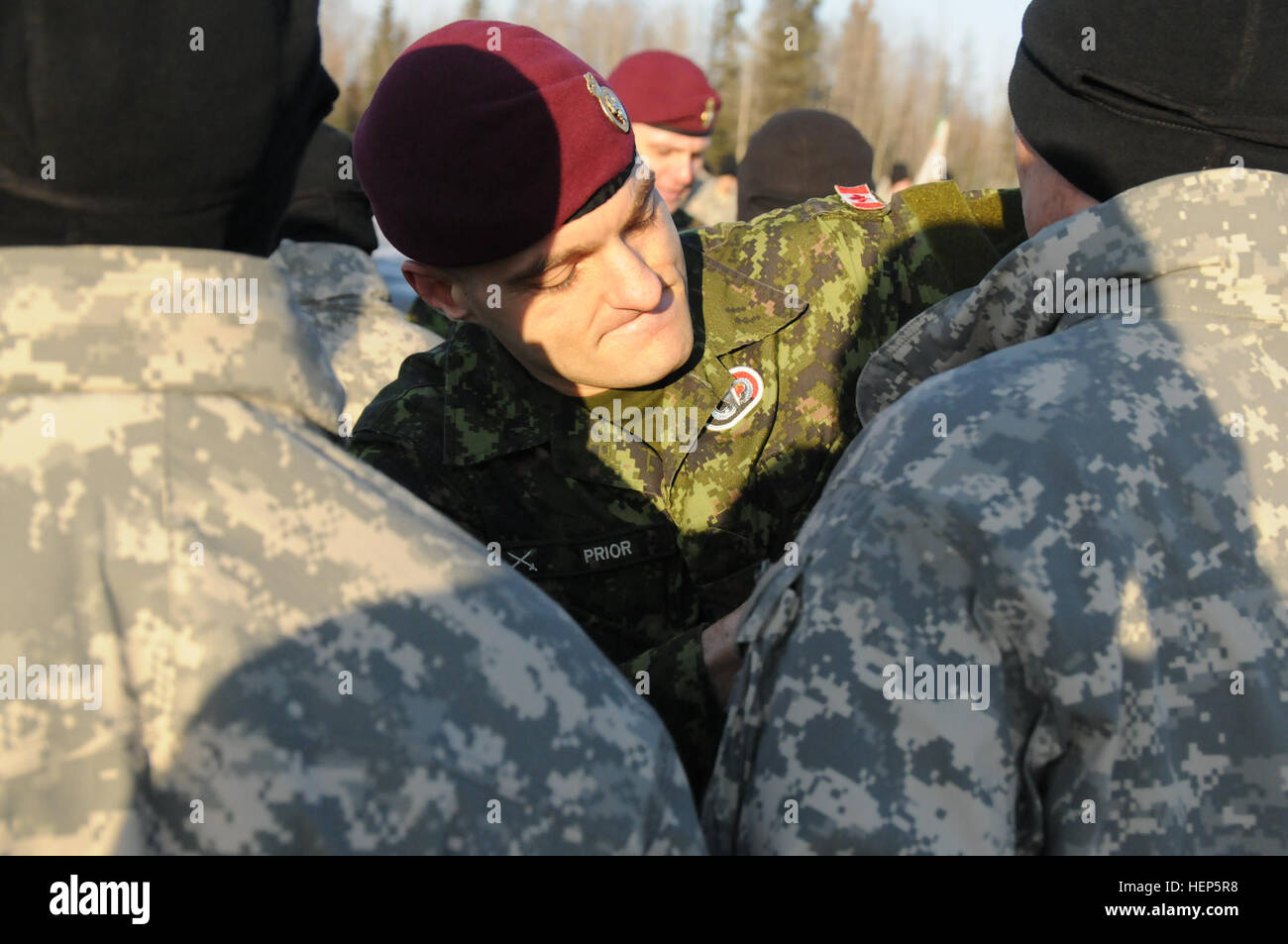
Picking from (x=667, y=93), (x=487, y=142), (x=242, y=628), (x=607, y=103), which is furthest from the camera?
(x=667, y=93)

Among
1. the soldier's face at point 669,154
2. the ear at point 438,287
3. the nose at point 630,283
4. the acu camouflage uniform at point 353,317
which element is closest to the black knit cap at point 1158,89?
the nose at point 630,283

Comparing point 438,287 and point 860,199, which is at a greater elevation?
point 860,199

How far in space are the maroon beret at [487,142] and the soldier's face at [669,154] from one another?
402 centimetres

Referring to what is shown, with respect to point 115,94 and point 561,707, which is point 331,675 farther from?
point 115,94

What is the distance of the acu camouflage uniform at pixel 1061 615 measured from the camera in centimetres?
145

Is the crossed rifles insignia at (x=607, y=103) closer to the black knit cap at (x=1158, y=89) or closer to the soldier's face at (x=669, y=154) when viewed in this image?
the black knit cap at (x=1158, y=89)

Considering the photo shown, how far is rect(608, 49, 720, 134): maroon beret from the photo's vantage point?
641 centimetres

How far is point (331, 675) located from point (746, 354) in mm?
1828

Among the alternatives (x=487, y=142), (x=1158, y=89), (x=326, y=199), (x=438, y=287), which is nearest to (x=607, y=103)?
(x=487, y=142)

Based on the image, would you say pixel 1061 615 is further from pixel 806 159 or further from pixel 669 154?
pixel 669 154

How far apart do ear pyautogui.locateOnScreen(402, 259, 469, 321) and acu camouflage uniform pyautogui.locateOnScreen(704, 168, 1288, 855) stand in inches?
50.3

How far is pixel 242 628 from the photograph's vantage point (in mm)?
1117

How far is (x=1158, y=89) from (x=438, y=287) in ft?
4.86

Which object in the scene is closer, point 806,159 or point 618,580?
point 618,580
